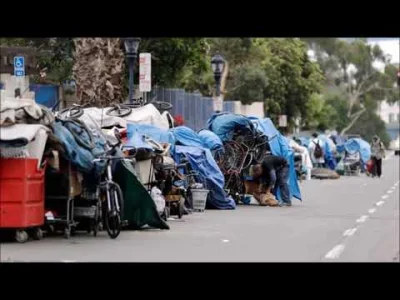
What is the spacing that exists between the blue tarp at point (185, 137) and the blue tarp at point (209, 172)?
0.36 metres

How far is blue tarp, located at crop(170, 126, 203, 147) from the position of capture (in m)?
22.3

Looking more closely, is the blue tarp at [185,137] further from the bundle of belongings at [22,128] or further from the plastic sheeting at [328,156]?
the plastic sheeting at [328,156]

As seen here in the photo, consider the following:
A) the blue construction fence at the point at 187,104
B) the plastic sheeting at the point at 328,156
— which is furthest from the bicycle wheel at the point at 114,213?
the plastic sheeting at the point at 328,156

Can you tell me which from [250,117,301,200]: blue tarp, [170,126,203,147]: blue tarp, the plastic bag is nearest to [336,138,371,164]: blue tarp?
[250,117,301,200]: blue tarp

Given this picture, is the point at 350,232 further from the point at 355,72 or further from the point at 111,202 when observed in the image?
the point at 355,72

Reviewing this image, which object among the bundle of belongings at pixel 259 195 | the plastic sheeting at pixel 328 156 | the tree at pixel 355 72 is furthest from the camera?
the tree at pixel 355 72

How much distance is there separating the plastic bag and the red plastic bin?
399cm

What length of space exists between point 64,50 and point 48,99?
4192 mm

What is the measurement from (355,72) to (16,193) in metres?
98.4

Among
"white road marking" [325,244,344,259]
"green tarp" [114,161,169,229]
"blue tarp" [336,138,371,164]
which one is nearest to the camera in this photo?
"white road marking" [325,244,344,259]

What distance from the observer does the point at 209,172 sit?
22.1 metres

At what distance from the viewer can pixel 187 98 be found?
114 ft

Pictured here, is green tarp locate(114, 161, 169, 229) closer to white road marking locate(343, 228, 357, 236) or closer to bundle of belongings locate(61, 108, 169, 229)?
bundle of belongings locate(61, 108, 169, 229)

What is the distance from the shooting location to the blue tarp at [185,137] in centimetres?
2234
